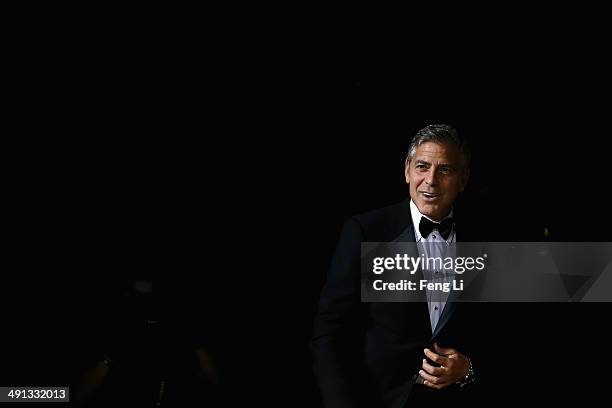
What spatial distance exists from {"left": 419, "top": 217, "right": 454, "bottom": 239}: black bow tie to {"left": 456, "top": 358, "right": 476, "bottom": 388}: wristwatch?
52 centimetres

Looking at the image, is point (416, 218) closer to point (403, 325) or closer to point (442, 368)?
point (403, 325)

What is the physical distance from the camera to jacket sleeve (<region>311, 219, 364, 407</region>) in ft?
7.61

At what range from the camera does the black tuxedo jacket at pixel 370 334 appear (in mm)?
2326

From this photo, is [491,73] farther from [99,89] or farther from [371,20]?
[99,89]

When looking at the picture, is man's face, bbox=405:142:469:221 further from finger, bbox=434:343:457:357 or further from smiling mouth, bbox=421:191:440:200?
finger, bbox=434:343:457:357

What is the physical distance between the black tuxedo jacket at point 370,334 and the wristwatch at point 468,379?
38mm

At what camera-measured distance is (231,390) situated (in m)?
3.12

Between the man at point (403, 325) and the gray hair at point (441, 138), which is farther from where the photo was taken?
the gray hair at point (441, 138)

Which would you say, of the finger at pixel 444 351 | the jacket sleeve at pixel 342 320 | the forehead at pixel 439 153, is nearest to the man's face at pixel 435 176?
the forehead at pixel 439 153

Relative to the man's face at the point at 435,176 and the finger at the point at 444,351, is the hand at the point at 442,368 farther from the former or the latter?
the man's face at the point at 435,176

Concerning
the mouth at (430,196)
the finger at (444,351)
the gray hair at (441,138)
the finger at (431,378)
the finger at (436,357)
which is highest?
the gray hair at (441,138)

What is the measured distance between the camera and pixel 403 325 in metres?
2.33

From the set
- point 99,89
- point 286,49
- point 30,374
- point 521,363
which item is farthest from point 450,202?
point 30,374

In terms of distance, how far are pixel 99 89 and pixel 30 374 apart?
1.43 m
